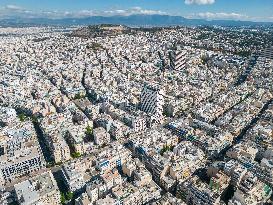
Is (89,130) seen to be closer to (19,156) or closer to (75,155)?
(75,155)

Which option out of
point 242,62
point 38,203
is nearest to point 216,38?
point 242,62

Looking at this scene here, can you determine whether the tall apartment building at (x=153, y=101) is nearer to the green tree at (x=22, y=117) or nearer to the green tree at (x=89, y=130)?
the green tree at (x=89, y=130)

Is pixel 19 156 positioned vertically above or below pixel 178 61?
below

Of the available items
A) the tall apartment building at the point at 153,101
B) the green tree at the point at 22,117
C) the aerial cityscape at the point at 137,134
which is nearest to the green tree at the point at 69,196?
the aerial cityscape at the point at 137,134

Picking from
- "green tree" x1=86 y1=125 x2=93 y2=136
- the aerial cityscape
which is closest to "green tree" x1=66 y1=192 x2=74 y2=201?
the aerial cityscape

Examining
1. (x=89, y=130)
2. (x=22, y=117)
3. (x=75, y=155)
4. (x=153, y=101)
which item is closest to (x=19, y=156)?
(x=75, y=155)

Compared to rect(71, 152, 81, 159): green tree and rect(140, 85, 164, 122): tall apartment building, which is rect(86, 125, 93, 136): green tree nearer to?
rect(71, 152, 81, 159): green tree
